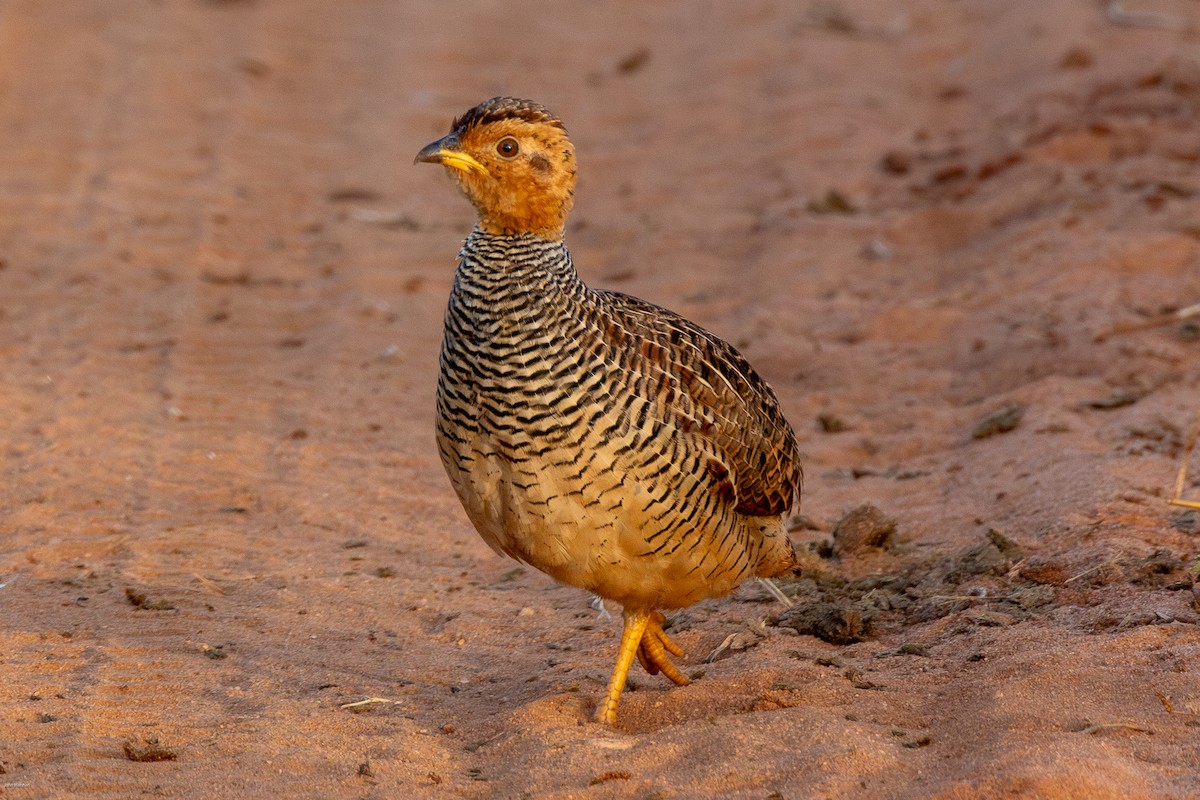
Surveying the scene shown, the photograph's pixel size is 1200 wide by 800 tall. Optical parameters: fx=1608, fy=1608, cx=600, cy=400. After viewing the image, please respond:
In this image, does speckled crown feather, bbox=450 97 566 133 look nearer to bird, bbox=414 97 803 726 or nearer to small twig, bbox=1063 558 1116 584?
bird, bbox=414 97 803 726

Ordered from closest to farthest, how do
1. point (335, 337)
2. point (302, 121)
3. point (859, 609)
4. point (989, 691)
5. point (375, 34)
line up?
point (989, 691)
point (859, 609)
point (335, 337)
point (302, 121)
point (375, 34)

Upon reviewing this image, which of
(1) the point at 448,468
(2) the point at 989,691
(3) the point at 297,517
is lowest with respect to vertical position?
(3) the point at 297,517

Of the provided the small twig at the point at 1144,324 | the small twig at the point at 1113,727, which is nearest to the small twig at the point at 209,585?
the small twig at the point at 1113,727

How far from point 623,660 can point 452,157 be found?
6.30ft

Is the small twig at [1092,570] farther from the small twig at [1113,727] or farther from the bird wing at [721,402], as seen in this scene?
the small twig at [1113,727]

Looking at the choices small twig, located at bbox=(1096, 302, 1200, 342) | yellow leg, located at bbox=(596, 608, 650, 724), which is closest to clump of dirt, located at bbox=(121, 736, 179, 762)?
yellow leg, located at bbox=(596, 608, 650, 724)

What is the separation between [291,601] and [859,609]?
7.99 feet

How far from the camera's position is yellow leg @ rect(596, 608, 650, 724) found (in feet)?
19.0

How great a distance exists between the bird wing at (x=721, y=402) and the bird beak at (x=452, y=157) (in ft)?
2.15

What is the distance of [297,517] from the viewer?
7.88 m

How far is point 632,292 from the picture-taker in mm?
10898

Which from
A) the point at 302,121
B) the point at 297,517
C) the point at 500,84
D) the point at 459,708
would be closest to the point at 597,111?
the point at 500,84

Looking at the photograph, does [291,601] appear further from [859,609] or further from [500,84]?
[500,84]

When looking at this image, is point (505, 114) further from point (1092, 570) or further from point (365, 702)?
point (1092, 570)
